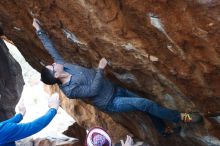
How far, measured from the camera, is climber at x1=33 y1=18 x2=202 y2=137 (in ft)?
17.5

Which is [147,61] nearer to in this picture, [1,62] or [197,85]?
[197,85]

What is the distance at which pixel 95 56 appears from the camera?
616 centimetres

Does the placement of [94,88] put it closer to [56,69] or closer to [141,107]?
[56,69]

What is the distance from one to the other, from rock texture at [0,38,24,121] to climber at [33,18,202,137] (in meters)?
4.65

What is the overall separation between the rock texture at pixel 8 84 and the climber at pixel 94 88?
465 centimetres

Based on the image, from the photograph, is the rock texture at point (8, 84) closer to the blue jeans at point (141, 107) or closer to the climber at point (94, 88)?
the climber at point (94, 88)

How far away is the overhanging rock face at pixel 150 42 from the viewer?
14.6 ft

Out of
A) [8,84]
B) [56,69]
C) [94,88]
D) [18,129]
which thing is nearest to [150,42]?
[94,88]

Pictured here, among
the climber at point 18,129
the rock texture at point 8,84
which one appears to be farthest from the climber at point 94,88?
the rock texture at point 8,84

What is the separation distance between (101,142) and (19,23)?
2934 millimetres

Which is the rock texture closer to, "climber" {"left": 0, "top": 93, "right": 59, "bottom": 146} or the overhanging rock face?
the overhanging rock face

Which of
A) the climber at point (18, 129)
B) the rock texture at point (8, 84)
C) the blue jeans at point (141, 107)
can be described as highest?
the climber at point (18, 129)

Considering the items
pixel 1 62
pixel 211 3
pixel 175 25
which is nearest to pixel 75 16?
pixel 175 25

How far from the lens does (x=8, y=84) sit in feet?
34.8
